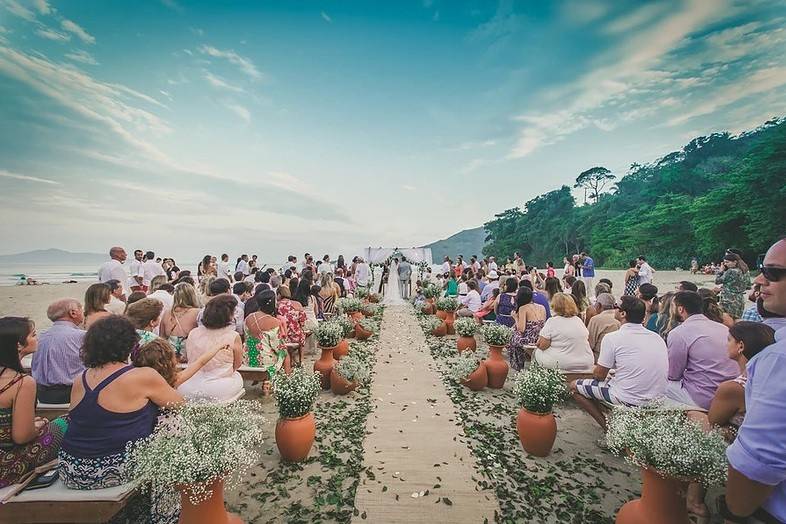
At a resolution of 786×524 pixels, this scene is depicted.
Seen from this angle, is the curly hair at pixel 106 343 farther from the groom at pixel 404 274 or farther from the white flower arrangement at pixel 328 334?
the groom at pixel 404 274

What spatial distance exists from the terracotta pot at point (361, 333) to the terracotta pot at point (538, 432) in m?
5.67

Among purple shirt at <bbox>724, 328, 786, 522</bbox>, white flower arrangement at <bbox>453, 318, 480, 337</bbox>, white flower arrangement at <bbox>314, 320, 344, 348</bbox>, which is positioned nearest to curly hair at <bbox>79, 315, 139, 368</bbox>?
white flower arrangement at <bbox>314, 320, 344, 348</bbox>

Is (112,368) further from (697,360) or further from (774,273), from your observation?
(697,360)

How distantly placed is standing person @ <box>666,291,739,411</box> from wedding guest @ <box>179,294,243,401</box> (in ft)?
16.5

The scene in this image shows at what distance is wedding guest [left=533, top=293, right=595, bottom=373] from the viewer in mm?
4793

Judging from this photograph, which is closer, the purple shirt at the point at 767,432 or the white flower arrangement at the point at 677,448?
the purple shirt at the point at 767,432

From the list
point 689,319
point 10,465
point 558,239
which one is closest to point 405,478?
point 10,465

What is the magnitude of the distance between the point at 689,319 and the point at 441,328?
624 cm

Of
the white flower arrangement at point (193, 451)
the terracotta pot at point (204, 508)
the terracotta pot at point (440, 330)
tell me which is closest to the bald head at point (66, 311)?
the white flower arrangement at point (193, 451)

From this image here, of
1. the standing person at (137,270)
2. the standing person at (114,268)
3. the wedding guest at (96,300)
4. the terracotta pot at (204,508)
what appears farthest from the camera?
the standing person at (137,270)

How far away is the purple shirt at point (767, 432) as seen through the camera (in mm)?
1485

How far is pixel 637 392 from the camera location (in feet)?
11.9

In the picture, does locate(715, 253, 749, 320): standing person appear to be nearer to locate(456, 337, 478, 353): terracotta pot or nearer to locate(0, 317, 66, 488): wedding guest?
locate(456, 337, 478, 353): terracotta pot

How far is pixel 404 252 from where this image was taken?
25.4 metres
